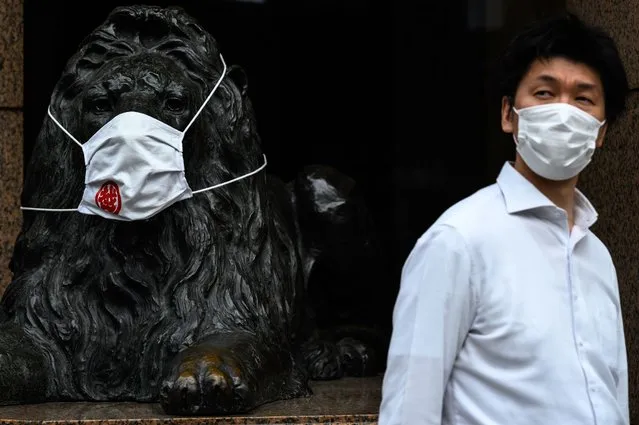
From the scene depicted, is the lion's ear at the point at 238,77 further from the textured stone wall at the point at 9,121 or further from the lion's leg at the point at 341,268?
the textured stone wall at the point at 9,121

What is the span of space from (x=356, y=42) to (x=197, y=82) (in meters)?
3.32

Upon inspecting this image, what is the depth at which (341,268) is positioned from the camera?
26.1 feet

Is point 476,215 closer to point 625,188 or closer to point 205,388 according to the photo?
point 205,388

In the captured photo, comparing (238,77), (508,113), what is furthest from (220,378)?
(508,113)

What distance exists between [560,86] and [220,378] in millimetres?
2011

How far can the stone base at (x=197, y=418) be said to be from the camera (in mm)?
5734

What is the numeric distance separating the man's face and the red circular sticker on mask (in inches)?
94.6

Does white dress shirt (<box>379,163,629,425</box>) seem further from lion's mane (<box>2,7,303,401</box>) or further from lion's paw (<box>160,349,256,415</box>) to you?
lion's mane (<box>2,7,303,401</box>)

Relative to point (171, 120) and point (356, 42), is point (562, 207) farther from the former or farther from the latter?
point (356, 42)

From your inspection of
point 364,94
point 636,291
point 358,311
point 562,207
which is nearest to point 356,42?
point 364,94

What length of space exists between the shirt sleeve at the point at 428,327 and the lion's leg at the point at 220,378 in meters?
1.93

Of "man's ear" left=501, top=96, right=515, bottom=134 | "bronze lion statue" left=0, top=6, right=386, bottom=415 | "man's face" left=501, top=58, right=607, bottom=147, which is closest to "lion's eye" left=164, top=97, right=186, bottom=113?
"bronze lion statue" left=0, top=6, right=386, bottom=415

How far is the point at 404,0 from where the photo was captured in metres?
9.95

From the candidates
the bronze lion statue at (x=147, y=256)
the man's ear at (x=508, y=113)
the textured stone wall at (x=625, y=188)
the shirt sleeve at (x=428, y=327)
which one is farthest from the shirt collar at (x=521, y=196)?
the textured stone wall at (x=625, y=188)
